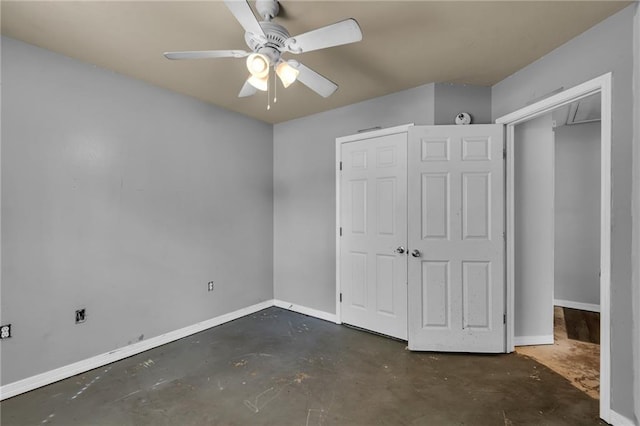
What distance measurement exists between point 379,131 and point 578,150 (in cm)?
310

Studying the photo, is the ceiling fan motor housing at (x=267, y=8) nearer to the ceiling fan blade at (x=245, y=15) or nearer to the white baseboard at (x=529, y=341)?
the ceiling fan blade at (x=245, y=15)

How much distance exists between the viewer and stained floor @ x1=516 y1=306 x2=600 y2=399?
7.39 ft

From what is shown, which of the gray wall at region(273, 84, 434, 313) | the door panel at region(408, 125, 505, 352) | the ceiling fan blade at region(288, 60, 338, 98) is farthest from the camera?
the gray wall at region(273, 84, 434, 313)

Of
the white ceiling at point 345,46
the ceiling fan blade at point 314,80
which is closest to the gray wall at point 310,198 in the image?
the white ceiling at point 345,46

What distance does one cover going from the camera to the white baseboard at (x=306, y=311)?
351 centimetres

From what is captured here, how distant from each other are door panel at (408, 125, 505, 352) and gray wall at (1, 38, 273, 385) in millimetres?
2169

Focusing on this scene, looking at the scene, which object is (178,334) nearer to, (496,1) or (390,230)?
(390,230)

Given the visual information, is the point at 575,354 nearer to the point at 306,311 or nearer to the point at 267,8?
the point at 306,311

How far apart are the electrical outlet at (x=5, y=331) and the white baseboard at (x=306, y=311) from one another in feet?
8.45

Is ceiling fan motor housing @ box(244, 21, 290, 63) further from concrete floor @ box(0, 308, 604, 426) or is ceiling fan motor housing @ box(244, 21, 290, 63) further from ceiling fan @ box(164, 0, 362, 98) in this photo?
concrete floor @ box(0, 308, 604, 426)

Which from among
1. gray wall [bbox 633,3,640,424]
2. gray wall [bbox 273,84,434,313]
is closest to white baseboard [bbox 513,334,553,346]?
gray wall [bbox 633,3,640,424]

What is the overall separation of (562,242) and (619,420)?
3043mm

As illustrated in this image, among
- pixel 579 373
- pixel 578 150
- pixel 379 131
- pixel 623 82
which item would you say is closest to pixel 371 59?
pixel 379 131

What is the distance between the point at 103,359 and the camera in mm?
2510
